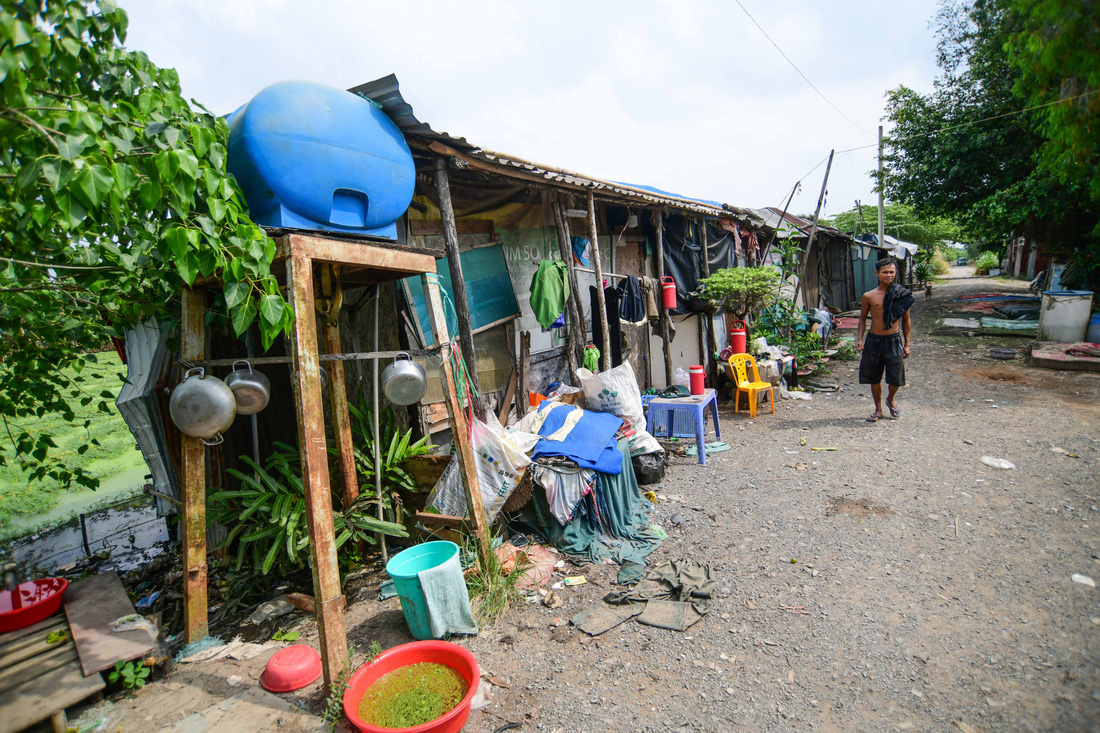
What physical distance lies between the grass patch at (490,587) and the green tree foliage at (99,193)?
2.02 m

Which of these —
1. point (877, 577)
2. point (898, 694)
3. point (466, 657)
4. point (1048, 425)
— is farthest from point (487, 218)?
point (1048, 425)

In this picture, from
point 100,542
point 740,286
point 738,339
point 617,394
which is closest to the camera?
point 617,394

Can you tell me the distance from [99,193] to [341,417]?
2.58m

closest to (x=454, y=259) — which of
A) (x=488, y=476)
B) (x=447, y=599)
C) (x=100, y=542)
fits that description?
(x=488, y=476)

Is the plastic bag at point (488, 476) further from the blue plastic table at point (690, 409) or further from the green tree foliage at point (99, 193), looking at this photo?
the blue plastic table at point (690, 409)

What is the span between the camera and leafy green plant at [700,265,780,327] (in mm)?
8141

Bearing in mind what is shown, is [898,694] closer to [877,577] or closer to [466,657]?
[877,577]

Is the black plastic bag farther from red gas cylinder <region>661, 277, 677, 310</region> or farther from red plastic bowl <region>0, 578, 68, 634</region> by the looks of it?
red plastic bowl <region>0, 578, 68, 634</region>

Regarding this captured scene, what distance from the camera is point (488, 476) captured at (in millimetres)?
3916

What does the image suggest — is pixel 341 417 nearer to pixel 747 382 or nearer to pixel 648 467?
pixel 648 467

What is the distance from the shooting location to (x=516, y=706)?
2.60 metres

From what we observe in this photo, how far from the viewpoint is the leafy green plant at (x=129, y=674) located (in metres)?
2.76

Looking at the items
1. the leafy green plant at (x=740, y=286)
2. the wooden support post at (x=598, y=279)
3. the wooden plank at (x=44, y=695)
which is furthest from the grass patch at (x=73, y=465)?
the leafy green plant at (x=740, y=286)

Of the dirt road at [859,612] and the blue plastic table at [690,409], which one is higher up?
the blue plastic table at [690,409]
